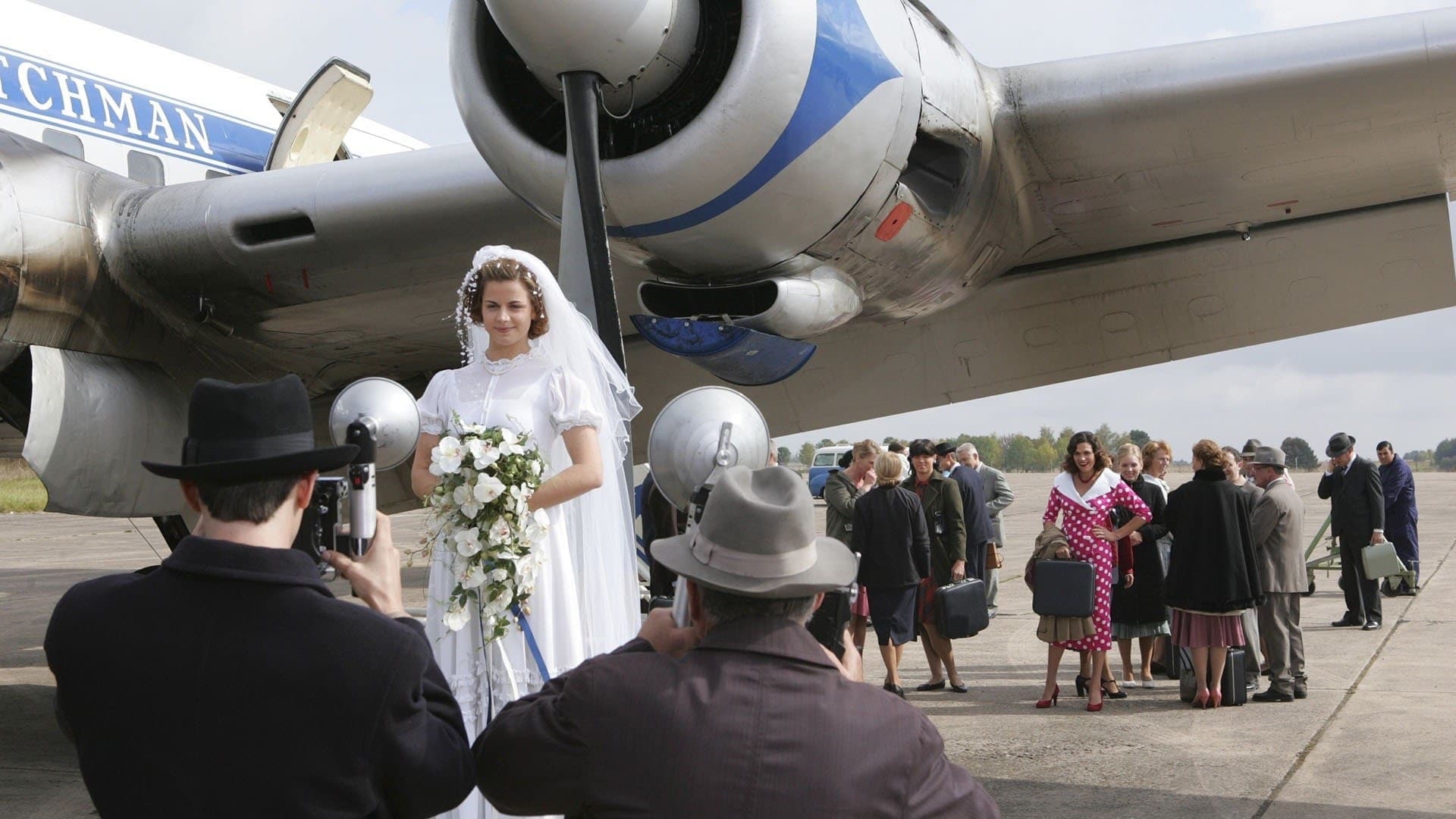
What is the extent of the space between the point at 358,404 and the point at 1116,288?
12.6 ft

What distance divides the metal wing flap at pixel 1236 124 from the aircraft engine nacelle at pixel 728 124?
2.48 ft

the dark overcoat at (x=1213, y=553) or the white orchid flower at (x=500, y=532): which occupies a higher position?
the white orchid flower at (x=500, y=532)

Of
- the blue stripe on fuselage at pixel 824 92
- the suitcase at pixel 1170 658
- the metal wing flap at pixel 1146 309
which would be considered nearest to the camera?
the blue stripe on fuselage at pixel 824 92

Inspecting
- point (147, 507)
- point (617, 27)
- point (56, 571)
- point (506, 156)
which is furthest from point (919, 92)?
point (56, 571)

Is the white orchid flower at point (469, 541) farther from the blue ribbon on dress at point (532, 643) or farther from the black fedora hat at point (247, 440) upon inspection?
the black fedora hat at point (247, 440)

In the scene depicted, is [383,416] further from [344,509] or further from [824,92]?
[344,509]

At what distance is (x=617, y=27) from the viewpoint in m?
4.26

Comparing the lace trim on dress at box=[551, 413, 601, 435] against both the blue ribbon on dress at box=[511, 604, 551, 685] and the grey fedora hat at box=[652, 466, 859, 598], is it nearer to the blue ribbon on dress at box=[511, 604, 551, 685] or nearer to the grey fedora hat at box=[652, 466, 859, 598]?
the blue ribbon on dress at box=[511, 604, 551, 685]

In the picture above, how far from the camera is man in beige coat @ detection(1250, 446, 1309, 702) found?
684cm

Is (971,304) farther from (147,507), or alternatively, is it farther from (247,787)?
(247,787)

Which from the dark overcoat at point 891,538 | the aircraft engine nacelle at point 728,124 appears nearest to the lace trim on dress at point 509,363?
the aircraft engine nacelle at point 728,124

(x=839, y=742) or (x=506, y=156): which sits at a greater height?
(x=506, y=156)

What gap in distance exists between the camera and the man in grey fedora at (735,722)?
1.66 m

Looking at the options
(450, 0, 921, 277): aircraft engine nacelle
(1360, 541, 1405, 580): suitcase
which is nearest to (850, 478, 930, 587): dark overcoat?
(450, 0, 921, 277): aircraft engine nacelle
